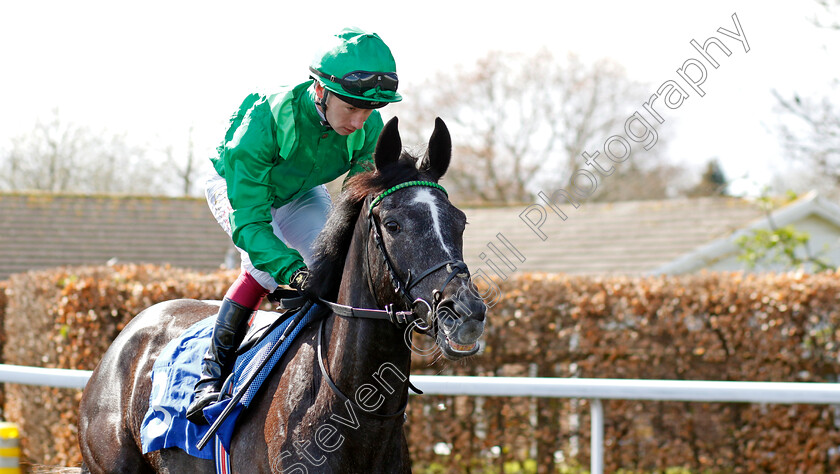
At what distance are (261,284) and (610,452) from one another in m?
4.65

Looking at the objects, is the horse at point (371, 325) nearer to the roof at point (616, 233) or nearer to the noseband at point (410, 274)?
the noseband at point (410, 274)

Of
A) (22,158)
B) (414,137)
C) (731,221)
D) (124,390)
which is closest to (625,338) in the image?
(124,390)

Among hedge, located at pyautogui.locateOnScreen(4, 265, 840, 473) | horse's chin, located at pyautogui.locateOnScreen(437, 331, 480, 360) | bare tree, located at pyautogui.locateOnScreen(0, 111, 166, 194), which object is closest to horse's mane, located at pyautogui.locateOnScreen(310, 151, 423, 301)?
horse's chin, located at pyautogui.locateOnScreen(437, 331, 480, 360)

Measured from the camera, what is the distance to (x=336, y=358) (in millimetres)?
2729

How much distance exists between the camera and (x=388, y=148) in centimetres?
268

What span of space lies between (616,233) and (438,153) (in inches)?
630

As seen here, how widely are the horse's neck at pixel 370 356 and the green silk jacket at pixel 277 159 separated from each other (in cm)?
24

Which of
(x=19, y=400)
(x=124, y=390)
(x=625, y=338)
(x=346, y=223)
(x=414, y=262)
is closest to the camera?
(x=414, y=262)

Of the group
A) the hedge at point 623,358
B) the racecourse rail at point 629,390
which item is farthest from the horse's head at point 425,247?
the hedge at point 623,358

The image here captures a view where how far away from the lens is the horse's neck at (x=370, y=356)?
2658 mm

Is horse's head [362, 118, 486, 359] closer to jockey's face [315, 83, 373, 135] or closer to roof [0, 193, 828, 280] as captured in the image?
jockey's face [315, 83, 373, 135]

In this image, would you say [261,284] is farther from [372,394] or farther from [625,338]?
[625,338]

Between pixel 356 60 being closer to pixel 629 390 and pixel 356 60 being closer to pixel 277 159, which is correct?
pixel 277 159

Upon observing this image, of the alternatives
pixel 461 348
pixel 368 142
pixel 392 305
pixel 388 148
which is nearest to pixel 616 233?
pixel 368 142
